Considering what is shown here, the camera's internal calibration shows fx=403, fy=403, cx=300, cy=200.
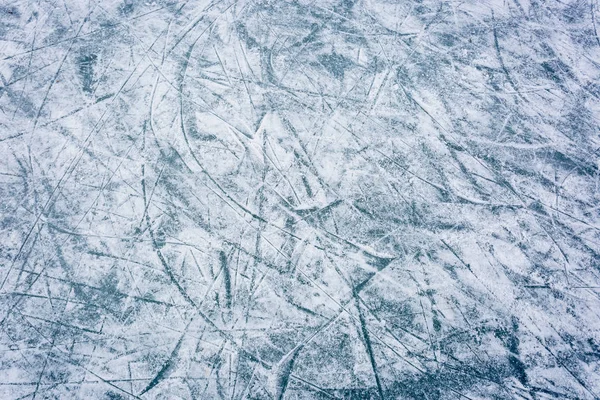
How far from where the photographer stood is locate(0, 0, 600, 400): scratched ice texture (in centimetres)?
258

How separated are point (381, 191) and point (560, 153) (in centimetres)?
166

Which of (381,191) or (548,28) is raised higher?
(548,28)

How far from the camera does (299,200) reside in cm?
314

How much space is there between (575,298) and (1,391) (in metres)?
3.81

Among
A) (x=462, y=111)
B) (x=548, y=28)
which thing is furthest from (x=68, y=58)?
(x=548, y=28)

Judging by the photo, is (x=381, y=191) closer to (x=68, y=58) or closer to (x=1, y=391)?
(x=1, y=391)

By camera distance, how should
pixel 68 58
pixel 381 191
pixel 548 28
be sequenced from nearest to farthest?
pixel 381 191 < pixel 68 58 < pixel 548 28

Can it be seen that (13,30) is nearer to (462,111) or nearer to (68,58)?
(68,58)

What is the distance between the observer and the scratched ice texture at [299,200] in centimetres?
258

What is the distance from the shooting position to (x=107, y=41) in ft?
12.8

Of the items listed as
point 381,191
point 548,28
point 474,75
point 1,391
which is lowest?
point 1,391

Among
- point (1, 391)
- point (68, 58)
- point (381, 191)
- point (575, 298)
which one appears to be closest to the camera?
point (1, 391)

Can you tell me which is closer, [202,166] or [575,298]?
[575,298]

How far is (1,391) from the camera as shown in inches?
95.7
